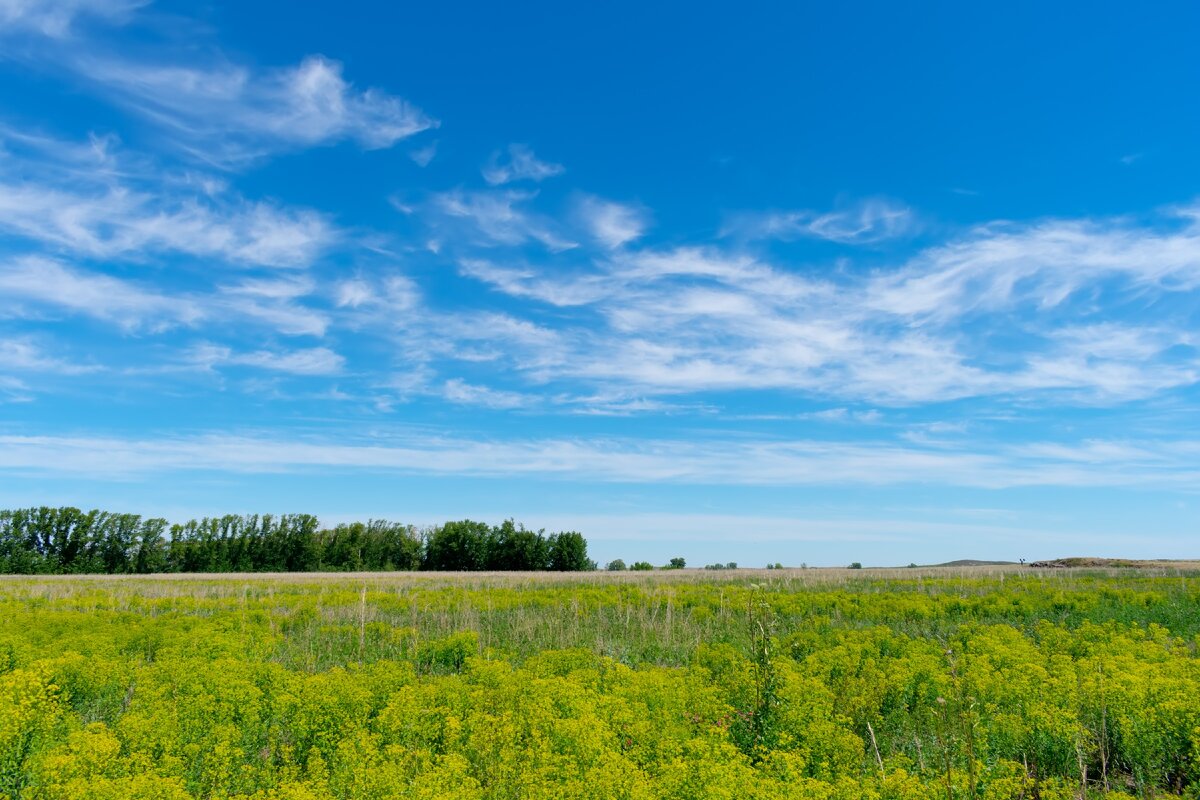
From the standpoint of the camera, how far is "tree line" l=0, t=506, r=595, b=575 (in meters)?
82.5

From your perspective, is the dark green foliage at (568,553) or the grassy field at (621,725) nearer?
the grassy field at (621,725)

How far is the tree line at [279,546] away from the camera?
3248 inches

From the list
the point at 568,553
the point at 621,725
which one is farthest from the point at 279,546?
the point at 621,725

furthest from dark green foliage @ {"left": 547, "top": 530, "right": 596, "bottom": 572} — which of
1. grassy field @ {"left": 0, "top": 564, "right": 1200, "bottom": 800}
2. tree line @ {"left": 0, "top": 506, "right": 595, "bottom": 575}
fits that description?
grassy field @ {"left": 0, "top": 564, "right": 1200, "bottom": 800}

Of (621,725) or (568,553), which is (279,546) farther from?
(621,725)

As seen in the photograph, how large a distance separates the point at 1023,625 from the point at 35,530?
10254 cm

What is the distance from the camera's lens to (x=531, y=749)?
19.0 ft

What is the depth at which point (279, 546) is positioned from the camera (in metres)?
89.4

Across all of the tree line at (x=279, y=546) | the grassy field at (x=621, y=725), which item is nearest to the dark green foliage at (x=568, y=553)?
the tree line at (x=279, y=546)

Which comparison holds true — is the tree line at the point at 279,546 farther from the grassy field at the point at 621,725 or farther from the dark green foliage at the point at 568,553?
the grassy field at the point at 621,725

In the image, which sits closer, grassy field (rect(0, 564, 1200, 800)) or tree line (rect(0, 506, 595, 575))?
grassy field (rect(0, 564, 1200, 800))

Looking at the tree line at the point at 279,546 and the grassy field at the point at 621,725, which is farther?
the tree line at the point at 279,546

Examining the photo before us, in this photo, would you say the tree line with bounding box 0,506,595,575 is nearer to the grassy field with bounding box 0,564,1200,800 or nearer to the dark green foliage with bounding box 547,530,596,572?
the dark green foliage with bounding box 547,530,596,572

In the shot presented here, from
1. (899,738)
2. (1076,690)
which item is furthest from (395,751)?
(1076,690)
